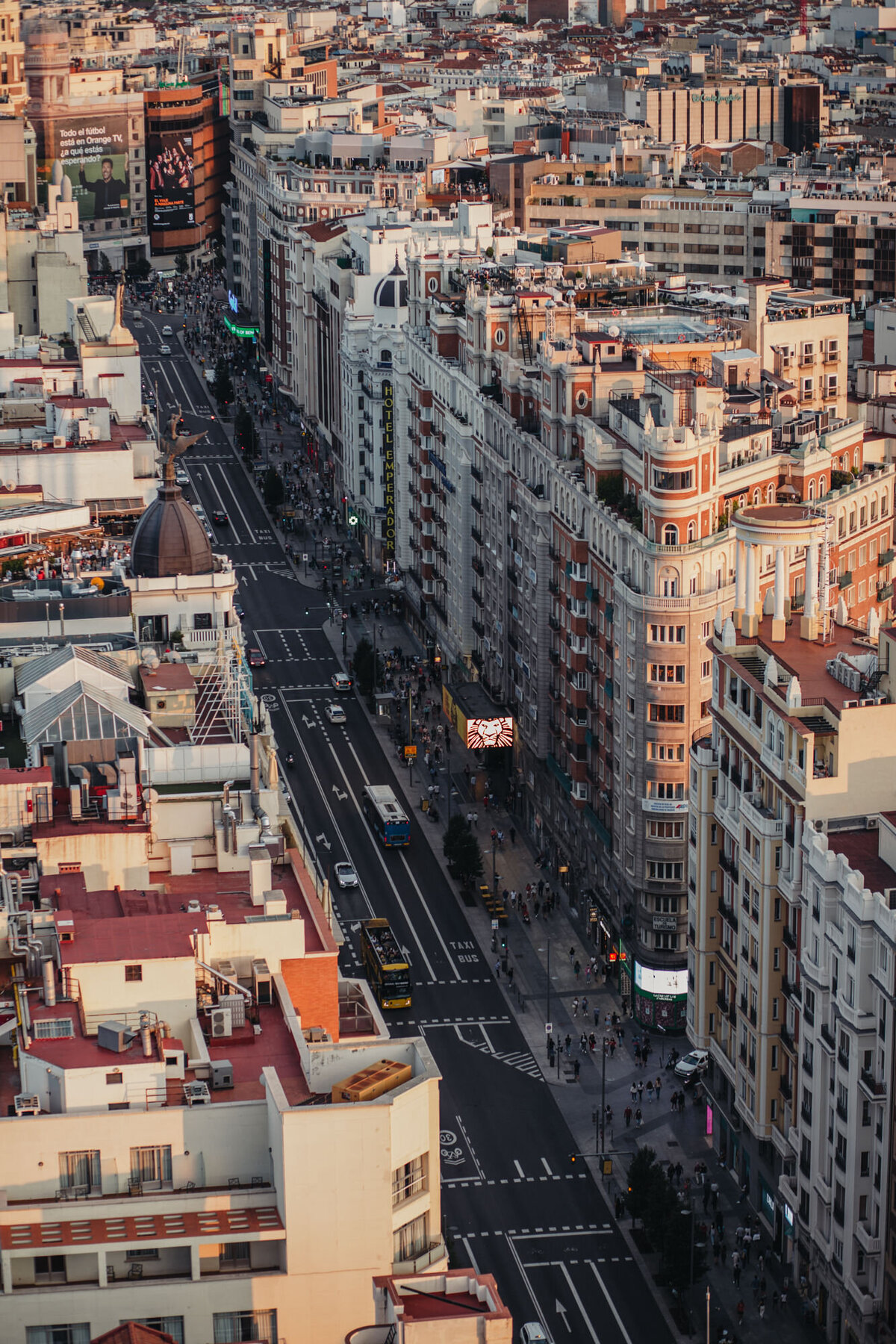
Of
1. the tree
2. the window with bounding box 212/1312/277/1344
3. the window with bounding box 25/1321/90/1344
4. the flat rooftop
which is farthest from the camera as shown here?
the tree

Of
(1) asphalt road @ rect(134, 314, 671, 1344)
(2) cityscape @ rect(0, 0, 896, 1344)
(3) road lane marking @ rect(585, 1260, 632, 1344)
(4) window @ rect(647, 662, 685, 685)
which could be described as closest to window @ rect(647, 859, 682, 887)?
(2) cityscape @ rect(0, 0, 896, 1344)

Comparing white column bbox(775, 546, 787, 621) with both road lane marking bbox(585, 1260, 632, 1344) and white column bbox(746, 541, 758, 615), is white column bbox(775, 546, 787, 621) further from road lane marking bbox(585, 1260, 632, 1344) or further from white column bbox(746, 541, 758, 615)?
road lane marking bbox(585, 1260, 632, 1344)

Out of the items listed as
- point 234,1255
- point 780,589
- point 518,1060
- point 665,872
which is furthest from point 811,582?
point 234,1255

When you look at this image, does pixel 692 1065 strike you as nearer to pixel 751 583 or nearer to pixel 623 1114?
pixel 623 1114

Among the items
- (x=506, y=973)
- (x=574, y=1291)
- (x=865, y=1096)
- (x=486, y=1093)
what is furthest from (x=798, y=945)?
(x=506, y=973)

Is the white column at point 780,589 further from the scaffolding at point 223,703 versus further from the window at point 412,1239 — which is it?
the window at point 412,1239

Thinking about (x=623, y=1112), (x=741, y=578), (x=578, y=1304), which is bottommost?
(x=578, y=1304)

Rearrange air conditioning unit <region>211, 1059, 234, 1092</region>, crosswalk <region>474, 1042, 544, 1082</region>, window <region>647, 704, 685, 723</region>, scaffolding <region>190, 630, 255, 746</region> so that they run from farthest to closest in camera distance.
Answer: window <region>647, 704, 685, 723</region> → crosswalk <region>474, 1042, 544, 1082</region> → scaffolding <region>190, 630, 255, 746</region> → air conditioning unit <region>211, 1059, 234, 1092</region>
